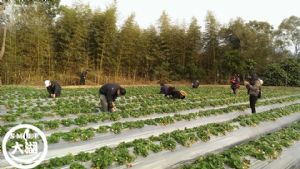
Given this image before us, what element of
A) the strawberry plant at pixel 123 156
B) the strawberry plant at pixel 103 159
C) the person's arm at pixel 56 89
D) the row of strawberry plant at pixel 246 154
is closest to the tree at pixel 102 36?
the person's arm at pixel 56 89

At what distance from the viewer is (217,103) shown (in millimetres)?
15875

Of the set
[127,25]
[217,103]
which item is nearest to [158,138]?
[217,103]

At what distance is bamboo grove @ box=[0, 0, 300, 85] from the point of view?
26.2m

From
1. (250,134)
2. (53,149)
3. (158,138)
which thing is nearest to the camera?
(53,149)

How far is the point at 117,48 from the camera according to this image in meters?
30.1

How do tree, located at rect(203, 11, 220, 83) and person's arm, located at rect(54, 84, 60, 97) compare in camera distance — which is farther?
tree, located at rect(203, 11, 220, 83)

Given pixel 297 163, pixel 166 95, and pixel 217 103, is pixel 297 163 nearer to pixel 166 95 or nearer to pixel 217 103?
pixel 217 103

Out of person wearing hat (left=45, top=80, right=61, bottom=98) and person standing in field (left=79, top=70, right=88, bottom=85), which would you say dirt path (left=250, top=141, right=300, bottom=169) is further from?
person standing in field (left=79, top=70, right=88, bottom=85)

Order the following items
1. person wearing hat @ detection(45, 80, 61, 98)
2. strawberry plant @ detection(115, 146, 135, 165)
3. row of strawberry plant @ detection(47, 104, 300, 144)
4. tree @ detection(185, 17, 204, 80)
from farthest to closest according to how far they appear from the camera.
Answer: tree @ detection(185, 17, 204, 80), person wearing hat @ detection(45, 80, 61, 98), row of strawberry plant @ detection(47, 104, 300, 144), strawberry plant @ detection(115, 146, 135, 165)

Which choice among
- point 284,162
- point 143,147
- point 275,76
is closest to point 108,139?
point 143,147

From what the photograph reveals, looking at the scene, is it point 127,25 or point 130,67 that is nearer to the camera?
point 127,25

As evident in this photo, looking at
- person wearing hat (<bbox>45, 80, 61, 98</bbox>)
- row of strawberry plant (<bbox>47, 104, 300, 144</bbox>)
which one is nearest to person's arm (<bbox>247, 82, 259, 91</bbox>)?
row of strawberry plant (<bbox>47, 104, 300, 144</bbox>)

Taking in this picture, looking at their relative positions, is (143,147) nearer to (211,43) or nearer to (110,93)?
(110,93)

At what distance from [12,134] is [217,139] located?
4.56 m
